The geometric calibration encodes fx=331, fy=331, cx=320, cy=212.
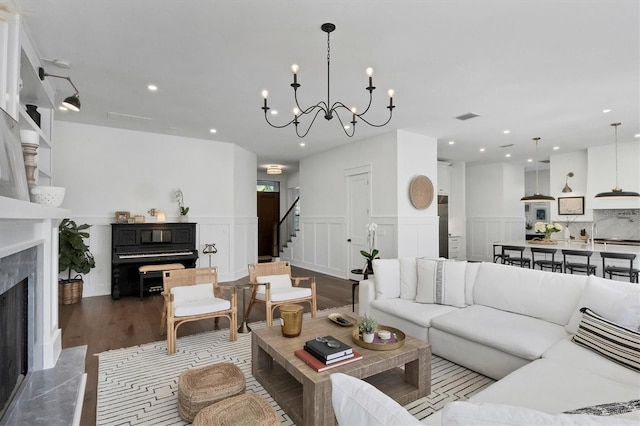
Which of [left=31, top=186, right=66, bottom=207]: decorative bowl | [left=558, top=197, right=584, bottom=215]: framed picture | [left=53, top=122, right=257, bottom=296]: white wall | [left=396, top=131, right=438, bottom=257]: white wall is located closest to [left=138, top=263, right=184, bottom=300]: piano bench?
[left=53, top=122, right=257, bottom=296]: white wall

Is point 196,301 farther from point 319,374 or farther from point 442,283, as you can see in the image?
point 442,283

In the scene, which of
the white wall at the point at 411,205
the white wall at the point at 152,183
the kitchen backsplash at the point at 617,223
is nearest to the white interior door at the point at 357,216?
the white wall at the point at 411,205

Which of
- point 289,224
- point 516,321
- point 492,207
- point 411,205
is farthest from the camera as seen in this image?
point 289,224

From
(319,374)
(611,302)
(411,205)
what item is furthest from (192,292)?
(411,205)

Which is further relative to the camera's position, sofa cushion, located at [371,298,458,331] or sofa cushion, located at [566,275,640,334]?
sofa cushion, located at [371,298,458,331]

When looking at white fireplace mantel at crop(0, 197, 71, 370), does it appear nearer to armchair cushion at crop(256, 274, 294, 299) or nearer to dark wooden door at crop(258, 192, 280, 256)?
armchair cushion at crop(256, 274, 294, 299)

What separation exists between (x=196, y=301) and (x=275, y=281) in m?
0.98

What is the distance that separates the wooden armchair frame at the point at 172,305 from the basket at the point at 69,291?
7.58 ft

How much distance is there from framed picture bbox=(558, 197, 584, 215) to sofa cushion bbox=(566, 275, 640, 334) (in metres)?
6.14

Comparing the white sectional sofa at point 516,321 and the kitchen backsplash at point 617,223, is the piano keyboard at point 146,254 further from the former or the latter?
the kitchen backsplash at point 617,223

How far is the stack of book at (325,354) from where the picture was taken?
2055 millimetres

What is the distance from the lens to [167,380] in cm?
269

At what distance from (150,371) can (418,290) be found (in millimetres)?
2663

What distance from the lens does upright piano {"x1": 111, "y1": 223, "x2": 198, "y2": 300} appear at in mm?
5285
